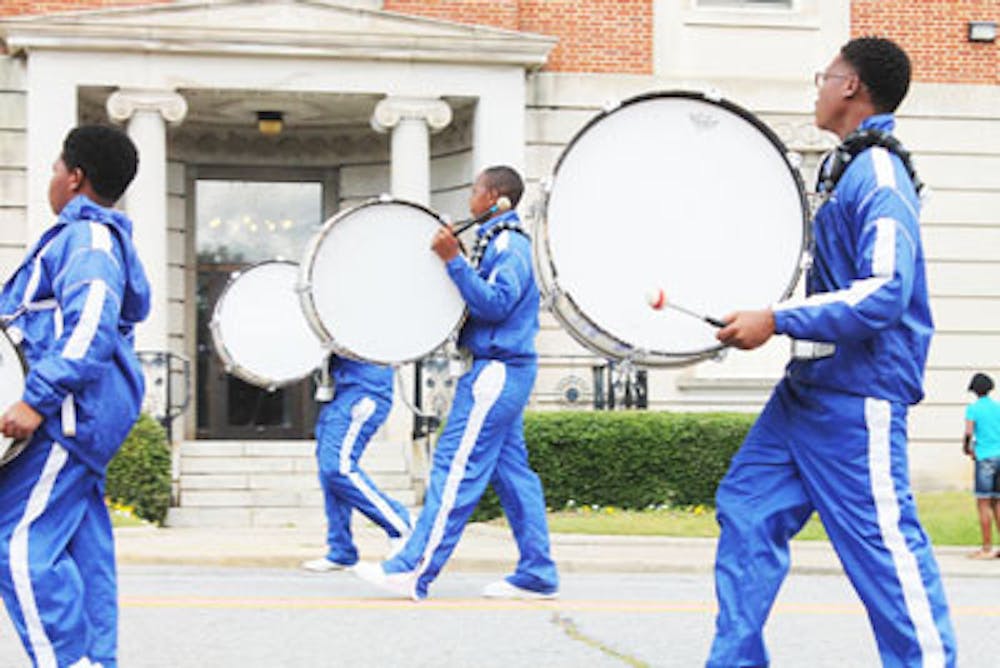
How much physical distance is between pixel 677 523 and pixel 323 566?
5413 mm

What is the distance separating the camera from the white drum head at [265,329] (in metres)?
13.9

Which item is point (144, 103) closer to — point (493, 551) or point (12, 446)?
point (493, 551)

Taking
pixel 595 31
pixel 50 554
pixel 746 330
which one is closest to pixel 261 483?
pixel 595 31

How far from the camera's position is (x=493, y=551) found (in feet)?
46.8

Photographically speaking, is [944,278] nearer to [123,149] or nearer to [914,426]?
[914,426]

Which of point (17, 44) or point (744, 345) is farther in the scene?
point (17, 44)

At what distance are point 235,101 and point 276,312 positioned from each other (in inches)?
335

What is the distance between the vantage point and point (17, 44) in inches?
825

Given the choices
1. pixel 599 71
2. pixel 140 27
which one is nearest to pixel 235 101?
pixel 140 27

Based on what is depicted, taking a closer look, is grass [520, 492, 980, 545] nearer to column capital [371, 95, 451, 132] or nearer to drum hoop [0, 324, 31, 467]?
column capital [371, 95, 451, 132]

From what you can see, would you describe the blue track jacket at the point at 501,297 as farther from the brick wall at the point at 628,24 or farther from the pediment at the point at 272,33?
the brick wall at the point at 628,24

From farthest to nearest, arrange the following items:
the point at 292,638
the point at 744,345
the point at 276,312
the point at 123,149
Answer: the point at 276,312 → the point at 292,638 → the point at 123,149 → the point at 744,345

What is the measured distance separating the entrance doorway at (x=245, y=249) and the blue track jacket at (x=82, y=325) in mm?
17946

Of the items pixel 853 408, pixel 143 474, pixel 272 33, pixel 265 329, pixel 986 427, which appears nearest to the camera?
pixel 853 408
